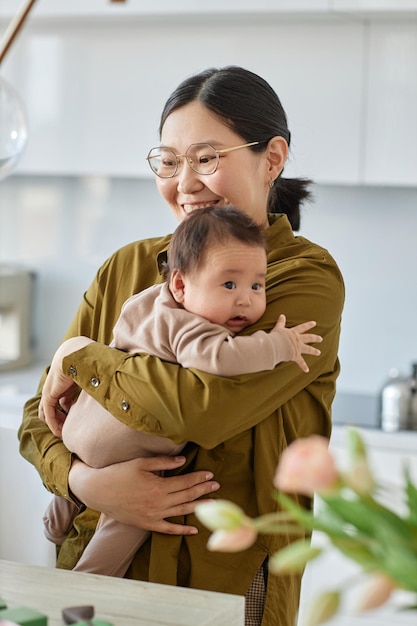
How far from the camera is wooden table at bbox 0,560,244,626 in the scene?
116 centimetres

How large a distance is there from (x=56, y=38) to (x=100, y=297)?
6.81ft

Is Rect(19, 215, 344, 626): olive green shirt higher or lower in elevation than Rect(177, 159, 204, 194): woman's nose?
lower

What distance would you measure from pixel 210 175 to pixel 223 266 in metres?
0.22

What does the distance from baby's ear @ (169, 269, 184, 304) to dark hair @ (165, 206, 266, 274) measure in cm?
1

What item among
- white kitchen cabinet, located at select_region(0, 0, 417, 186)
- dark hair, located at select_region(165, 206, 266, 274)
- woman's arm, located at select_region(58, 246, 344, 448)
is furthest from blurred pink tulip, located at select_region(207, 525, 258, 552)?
white kitchen cabinet, located at select_region(0, 0, 417, 186)

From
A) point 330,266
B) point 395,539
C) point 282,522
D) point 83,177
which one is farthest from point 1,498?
point 83,177

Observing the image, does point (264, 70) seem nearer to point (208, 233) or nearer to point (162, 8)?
point (162, 8)

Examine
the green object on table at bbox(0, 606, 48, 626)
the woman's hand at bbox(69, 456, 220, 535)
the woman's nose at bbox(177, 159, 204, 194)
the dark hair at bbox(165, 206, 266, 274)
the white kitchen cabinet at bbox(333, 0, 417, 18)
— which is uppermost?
the white kitchen cabinet at bbox(333, 0, 417, 18)

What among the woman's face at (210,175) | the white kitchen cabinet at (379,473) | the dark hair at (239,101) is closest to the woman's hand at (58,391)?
the woman's face at (210,175)

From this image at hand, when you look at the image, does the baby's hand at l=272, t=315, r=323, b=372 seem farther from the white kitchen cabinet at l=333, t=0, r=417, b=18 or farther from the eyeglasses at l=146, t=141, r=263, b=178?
the white kitchen cabinet at l=333, t=0, r=417, b=18

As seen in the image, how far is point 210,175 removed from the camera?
1590mm

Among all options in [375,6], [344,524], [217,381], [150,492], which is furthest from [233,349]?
[375,6]

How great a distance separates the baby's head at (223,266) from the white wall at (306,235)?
7.14 ft

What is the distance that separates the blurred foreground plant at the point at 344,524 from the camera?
2.20 feet
